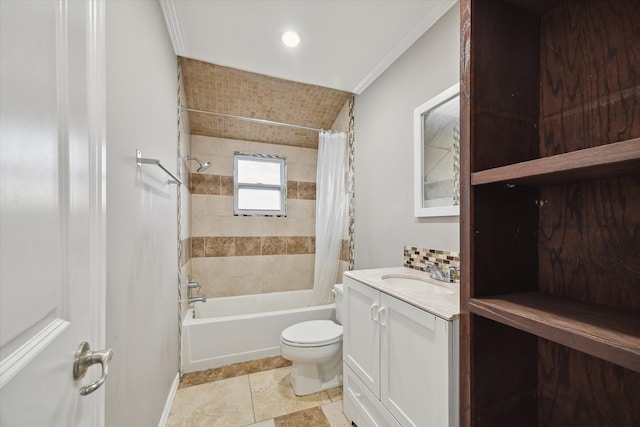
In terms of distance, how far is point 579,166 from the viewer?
490 mm

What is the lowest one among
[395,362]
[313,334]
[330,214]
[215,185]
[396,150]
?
[313,334]

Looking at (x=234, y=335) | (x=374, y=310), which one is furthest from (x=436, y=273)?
(x=234, y=335)

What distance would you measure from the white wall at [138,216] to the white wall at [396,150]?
1579 millimetres

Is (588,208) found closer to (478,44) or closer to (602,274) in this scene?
(602,274)

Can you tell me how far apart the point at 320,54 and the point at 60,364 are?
7.06 ft

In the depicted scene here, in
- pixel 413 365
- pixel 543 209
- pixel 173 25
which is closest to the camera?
pixel 543 209

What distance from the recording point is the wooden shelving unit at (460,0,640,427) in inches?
23.6

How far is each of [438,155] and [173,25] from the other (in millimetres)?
1919

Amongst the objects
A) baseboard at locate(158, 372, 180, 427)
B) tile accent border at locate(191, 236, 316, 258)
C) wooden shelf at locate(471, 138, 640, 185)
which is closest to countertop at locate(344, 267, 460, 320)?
wooden shelf at locate(471, 138, 640, 185)

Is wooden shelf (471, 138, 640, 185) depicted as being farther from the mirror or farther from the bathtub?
the bathtub

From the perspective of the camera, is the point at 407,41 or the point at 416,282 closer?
the point at 416,282

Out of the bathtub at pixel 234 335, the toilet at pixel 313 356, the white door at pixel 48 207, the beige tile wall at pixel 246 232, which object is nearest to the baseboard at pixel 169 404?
the bathtub at pixel 234 335

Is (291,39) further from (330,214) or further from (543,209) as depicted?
(543,209)

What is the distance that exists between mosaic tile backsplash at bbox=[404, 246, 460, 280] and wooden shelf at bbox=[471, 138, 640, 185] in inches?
32.2
